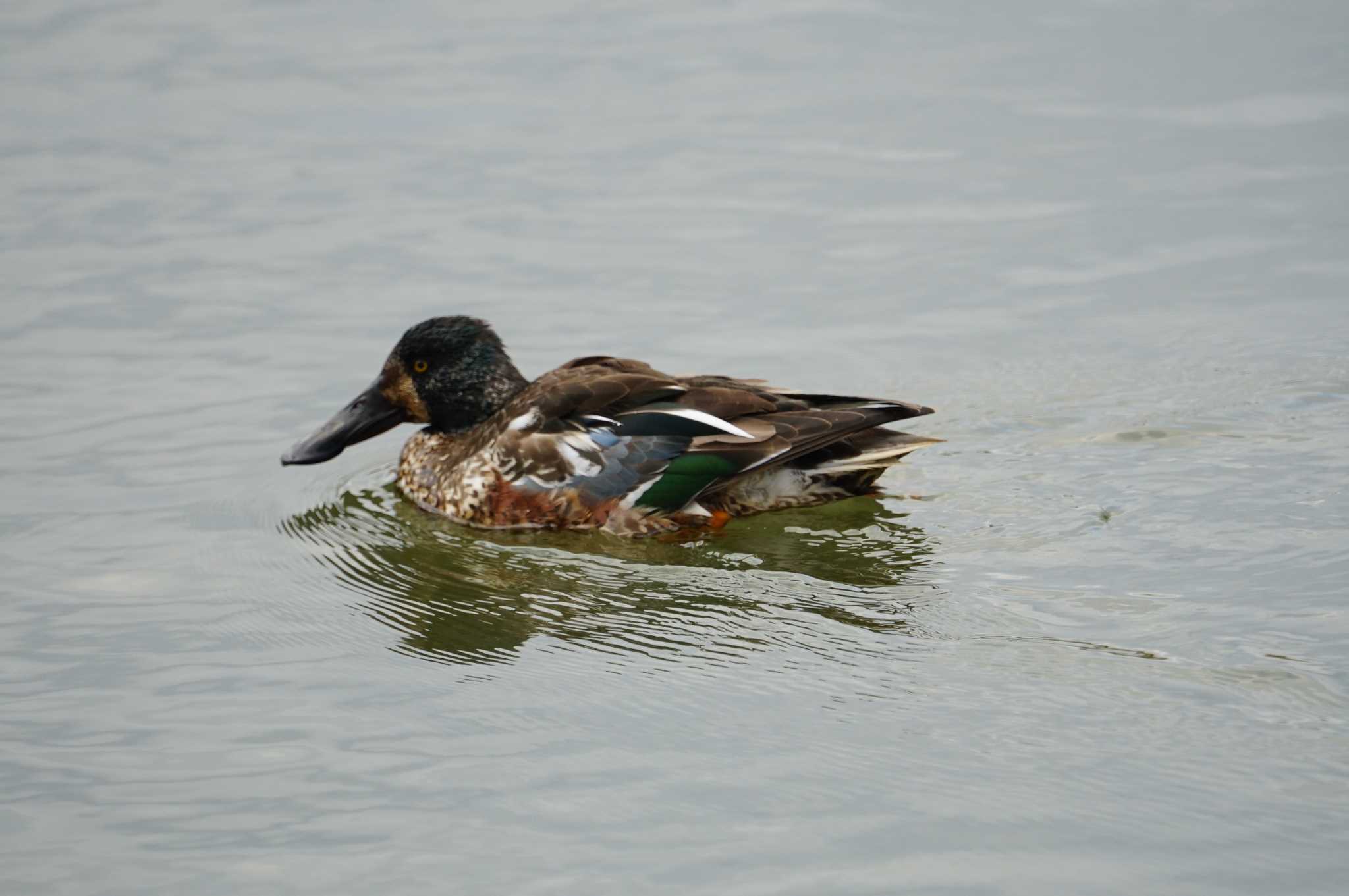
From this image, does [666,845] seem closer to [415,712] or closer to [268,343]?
[415,712]

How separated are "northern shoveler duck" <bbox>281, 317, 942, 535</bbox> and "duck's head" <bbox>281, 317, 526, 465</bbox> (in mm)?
363

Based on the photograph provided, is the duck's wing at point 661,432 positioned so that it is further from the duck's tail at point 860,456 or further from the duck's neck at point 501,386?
the duck's neck at point 501,386

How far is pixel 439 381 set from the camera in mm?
9797

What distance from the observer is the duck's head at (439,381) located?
9766mm

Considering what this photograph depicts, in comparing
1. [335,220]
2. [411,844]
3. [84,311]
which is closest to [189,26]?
A: [335,220]

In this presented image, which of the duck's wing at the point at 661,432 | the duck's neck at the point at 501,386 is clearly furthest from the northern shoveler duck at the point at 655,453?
Result: the duck's neck at the point at 501,386

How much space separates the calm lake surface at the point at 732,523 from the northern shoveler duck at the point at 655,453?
18 centimetres

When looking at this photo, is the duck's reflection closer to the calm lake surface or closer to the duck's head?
the calm lake surface

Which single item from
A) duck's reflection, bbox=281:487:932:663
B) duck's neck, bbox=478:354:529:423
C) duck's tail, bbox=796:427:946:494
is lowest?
duck's reflection, bbox=281:487:932:663

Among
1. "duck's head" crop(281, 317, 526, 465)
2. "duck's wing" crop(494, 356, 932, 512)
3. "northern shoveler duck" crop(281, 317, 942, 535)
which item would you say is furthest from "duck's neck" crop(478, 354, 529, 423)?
"duck's wing" crop(494, 356, 932, 512)

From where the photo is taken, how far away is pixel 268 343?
1122cm

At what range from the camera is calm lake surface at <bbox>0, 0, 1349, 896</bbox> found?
19.6 feet

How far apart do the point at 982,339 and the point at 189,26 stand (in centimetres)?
882

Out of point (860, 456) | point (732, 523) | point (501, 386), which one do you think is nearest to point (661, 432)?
point (732, 523)
